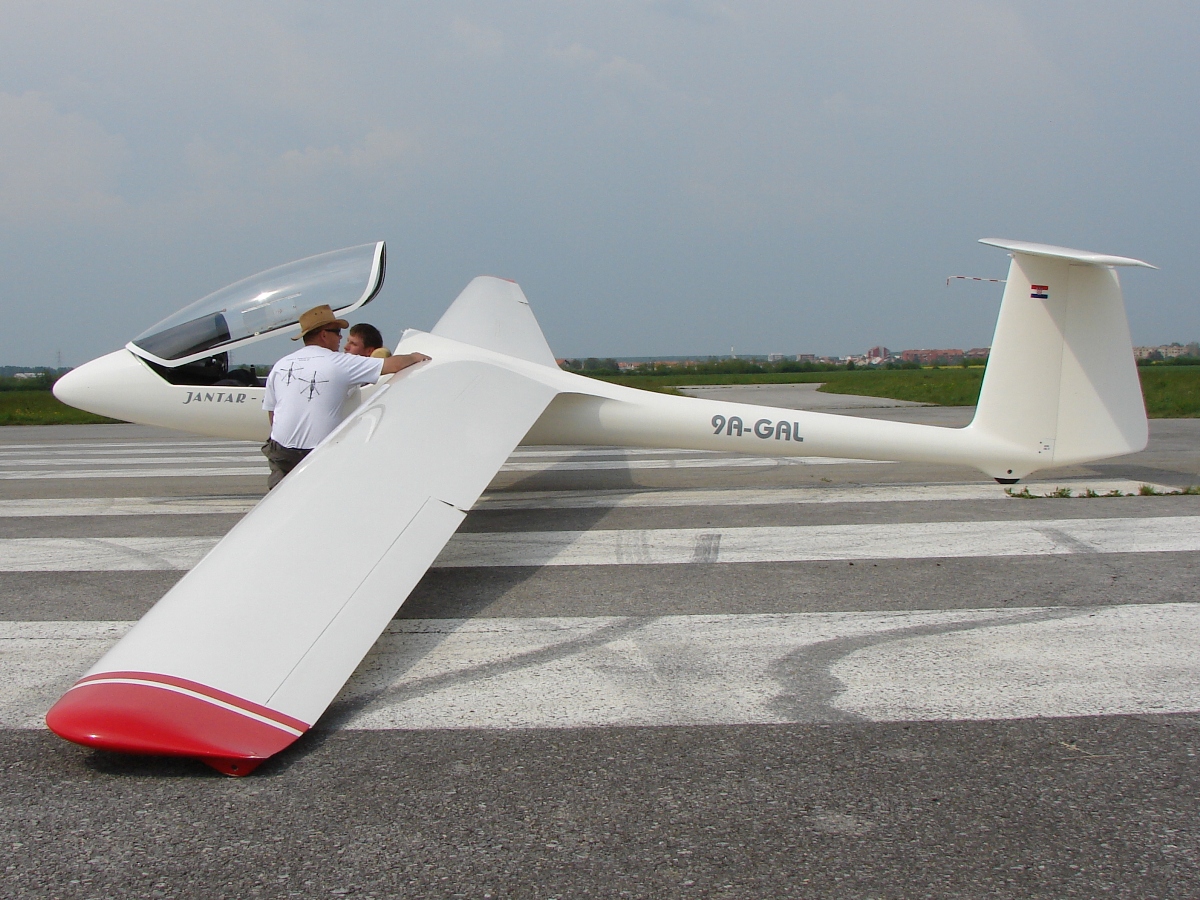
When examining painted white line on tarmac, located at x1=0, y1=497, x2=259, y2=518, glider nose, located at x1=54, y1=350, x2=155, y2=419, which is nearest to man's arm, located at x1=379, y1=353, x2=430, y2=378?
painted white line on tarmac, located at x1=0, y1=497, x2=259, y2=518

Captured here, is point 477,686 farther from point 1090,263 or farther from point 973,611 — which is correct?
point 1090,263

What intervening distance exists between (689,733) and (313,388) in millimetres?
3954

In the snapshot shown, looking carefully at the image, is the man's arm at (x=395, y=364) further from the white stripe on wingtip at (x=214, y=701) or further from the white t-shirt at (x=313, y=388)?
the white stripe on wingtip at (x=214, y=701)

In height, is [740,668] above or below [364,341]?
below

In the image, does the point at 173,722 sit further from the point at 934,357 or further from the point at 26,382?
the point at 934,357

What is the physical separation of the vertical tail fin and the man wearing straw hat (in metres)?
4.88

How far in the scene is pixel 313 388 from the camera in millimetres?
5840

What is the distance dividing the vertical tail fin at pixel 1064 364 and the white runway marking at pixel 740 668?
3.20 m

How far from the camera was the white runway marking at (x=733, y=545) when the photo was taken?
5.37 meters

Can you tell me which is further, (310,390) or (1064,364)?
(1064,364)

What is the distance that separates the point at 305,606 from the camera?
3.18m

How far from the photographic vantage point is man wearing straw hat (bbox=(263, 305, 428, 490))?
229 inches

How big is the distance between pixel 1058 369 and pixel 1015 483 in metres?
1.11

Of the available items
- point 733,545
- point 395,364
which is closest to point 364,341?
point 395,364
